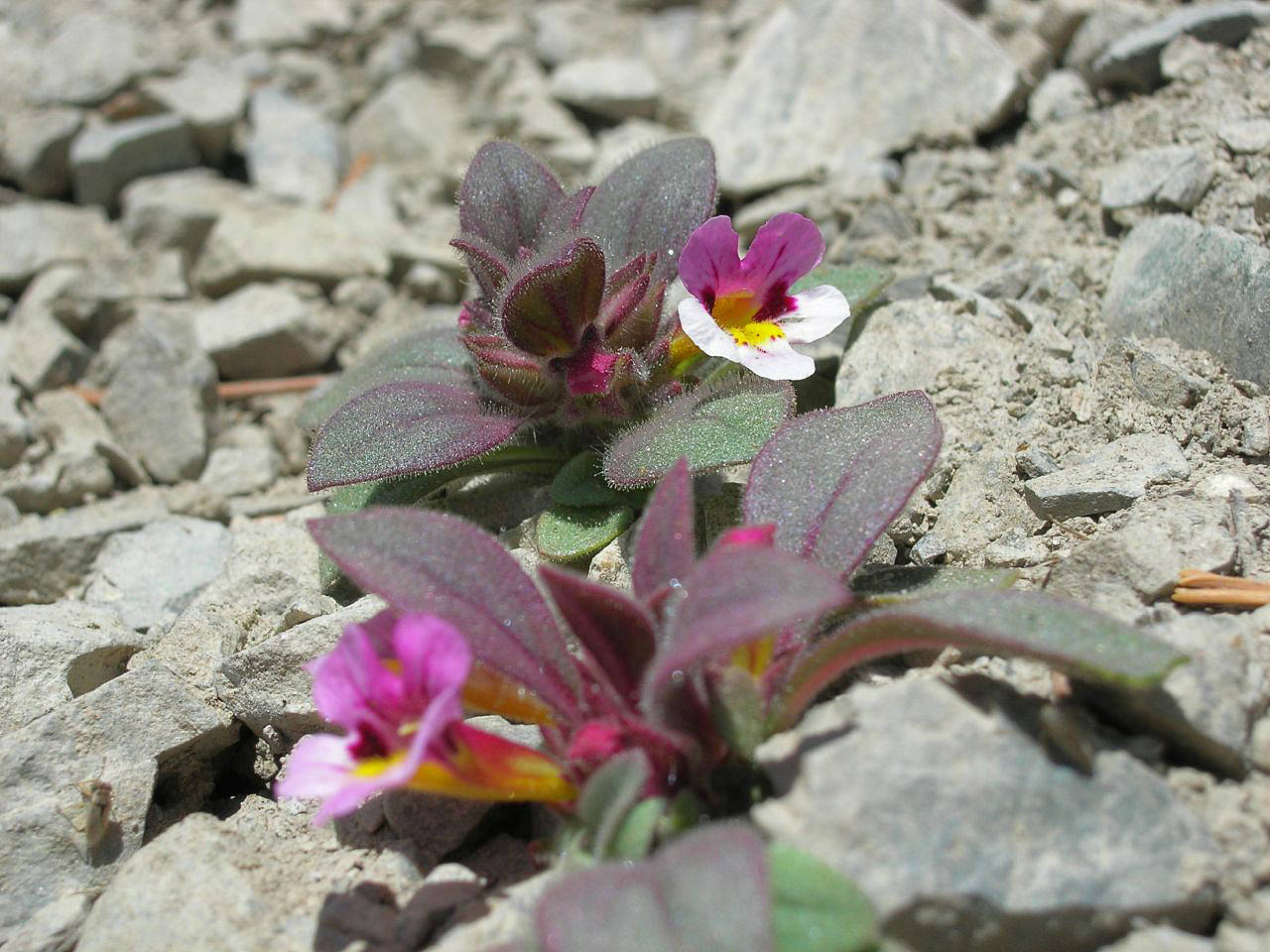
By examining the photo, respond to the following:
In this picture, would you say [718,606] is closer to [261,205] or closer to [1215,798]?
[1215,798]

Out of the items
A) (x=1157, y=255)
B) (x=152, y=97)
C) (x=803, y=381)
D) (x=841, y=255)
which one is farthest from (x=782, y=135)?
(x=152, y=97)

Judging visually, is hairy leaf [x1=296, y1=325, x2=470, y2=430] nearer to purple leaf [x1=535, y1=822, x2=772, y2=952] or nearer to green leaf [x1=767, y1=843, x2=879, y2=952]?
purple leaf [x1=535, y1=822, x2=772, y2=952]

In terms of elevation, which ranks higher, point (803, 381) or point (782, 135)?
point (782, 135)

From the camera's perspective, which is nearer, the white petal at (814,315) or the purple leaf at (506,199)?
the white petal at (814,315)

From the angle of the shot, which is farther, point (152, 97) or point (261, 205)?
point (152, 97)

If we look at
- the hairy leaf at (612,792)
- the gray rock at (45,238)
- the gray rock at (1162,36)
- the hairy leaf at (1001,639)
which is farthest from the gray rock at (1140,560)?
the gray rock at (45,238)

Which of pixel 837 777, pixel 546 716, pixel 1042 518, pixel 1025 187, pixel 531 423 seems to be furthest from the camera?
pixel 1025 187

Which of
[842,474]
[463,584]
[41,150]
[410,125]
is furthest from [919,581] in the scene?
[41,150]

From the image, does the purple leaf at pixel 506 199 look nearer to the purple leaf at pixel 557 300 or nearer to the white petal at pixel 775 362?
the purple leaf at pixel 557 300
